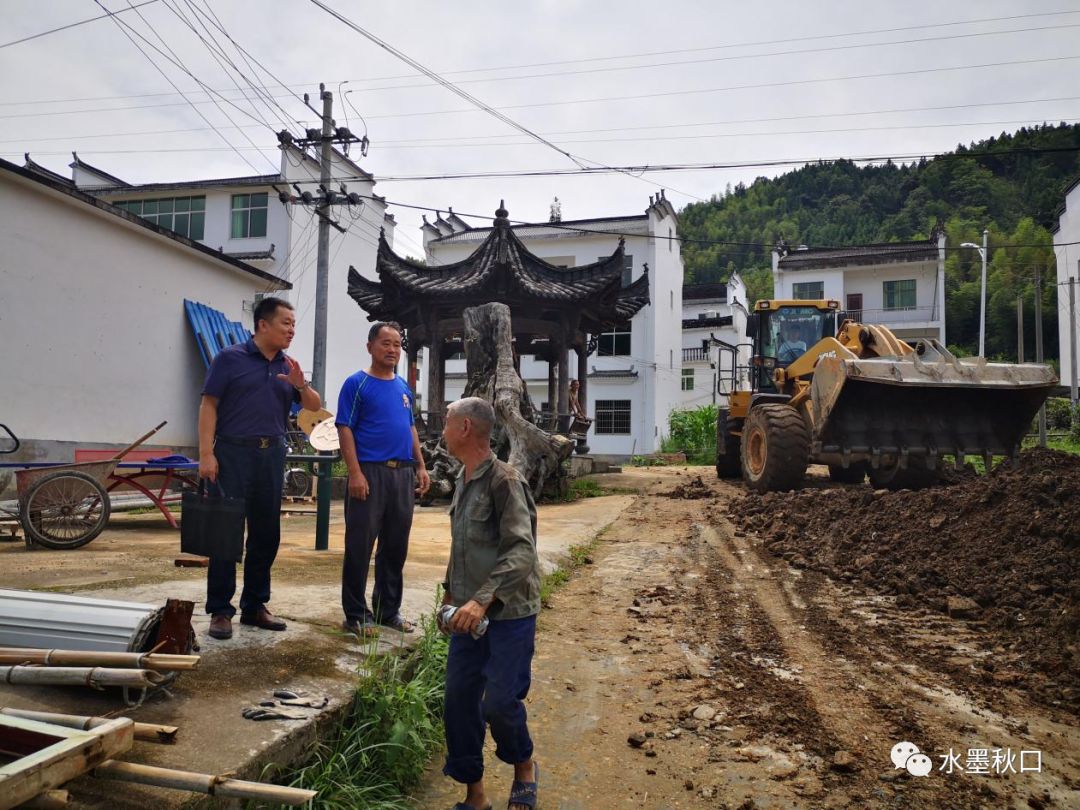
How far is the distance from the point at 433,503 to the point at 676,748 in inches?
328

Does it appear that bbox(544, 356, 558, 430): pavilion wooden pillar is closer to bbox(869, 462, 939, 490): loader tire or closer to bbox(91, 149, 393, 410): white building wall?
bbox(869, 462, 939, 490): loader tire

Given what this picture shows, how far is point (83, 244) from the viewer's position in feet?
33.4

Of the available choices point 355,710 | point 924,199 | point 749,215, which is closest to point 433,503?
point 355,710

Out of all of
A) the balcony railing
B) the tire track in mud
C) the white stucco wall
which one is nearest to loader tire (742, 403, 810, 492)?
the tire track in mud

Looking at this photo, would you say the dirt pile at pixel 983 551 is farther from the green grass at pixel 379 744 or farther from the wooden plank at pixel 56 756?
the wooden plank at pixel 56 756

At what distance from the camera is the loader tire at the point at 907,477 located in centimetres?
995

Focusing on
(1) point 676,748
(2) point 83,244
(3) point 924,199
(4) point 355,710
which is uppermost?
(3) point 924,199

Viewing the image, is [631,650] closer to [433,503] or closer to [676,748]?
[676,748]

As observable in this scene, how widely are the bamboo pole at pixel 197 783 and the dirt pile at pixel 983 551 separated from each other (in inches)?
135

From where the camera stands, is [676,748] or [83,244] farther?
[83,244]

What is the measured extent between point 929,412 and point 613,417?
19944mm

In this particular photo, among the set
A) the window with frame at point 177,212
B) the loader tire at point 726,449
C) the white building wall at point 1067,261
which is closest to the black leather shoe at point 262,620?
the loader tire at point 726,449

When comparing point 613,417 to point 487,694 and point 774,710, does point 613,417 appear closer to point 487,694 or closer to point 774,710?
point 774,710

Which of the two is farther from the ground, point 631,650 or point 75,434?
point 75,434
